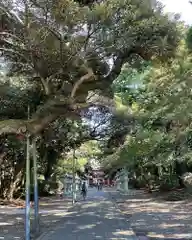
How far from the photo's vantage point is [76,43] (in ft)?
41.5

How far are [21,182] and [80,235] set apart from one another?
22.6 meters

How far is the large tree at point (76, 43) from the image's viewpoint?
11977 millimetres

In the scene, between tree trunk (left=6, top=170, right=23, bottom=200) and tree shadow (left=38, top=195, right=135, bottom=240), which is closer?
tree shadow (left=38, top=195, right=135, bottom=240)

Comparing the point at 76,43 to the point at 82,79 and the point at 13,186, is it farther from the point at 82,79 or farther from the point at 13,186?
the point at 13,186

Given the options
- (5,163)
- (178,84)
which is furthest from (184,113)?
(5,163)

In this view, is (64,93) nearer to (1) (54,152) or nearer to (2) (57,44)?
(2) (57,44)

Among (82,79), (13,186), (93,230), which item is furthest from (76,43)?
(13,186)

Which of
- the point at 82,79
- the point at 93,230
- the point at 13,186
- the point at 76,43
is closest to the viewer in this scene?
the point at 76,43

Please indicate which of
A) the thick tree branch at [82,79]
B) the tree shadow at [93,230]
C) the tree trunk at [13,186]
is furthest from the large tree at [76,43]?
the tree trunk at [13,186]

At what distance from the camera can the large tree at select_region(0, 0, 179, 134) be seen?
12.0 meters

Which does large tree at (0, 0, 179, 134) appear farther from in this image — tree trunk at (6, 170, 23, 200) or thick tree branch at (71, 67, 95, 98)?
tree trunk at (6, 170, 23, 200)

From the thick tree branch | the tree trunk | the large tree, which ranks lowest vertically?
the tree trunk

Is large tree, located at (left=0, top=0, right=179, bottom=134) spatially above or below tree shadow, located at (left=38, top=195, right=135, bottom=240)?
above

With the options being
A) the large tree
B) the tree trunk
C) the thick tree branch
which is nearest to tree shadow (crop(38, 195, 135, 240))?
the large tree
